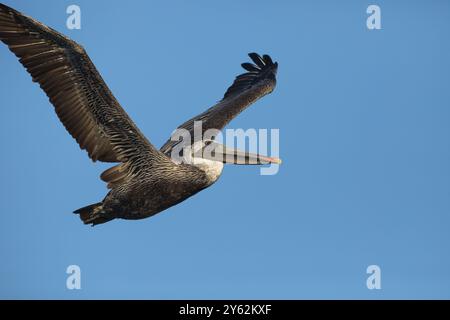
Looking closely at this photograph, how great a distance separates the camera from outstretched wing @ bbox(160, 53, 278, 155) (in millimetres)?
12172

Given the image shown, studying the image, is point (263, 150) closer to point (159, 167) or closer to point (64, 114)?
point (159, 167)

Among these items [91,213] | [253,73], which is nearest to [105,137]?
[91,213]

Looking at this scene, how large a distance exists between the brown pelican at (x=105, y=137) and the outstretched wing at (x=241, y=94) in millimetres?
947

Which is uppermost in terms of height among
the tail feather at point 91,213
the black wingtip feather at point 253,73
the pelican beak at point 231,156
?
the black wingtip feather at point 253,73

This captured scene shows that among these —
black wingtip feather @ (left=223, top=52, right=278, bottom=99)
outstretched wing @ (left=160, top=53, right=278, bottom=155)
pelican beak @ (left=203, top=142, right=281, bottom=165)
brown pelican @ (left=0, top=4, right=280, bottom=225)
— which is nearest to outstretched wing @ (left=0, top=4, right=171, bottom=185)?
brown pelican @ (left=0, top=4, right=280, bottom=225)

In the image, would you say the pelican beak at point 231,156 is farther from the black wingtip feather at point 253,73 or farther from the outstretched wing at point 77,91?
the black wingtip feather at point 253,73

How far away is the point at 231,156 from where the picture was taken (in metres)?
10.9

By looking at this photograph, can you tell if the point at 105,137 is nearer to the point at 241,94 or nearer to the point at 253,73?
the point at 241,94

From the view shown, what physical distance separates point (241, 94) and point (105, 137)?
3.96 m

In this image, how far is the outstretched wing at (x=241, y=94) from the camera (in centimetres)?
1217

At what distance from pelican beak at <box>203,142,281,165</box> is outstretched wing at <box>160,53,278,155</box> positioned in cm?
69

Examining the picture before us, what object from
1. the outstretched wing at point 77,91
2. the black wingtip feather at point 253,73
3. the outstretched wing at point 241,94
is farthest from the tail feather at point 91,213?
the black wingtip feather at point 253,73

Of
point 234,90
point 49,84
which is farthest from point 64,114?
point 234,90

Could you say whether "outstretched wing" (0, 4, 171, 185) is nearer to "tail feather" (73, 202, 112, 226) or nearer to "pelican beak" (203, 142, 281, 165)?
"tail feather" (73, 202, 112, 226)
